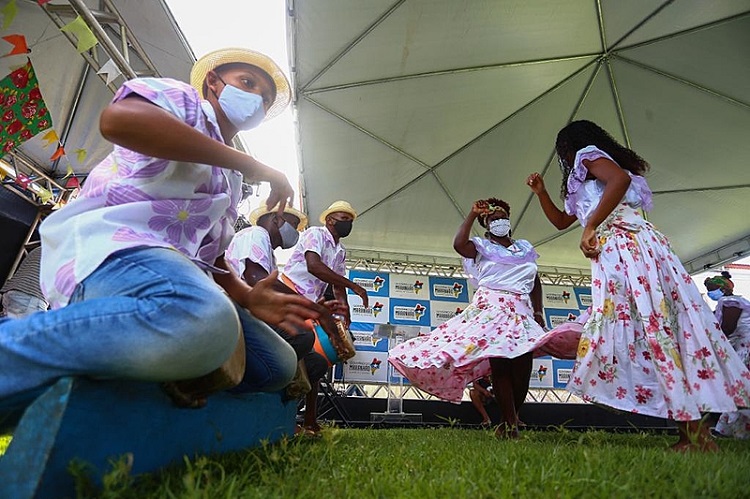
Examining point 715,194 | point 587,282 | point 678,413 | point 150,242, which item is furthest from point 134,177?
point 587,282

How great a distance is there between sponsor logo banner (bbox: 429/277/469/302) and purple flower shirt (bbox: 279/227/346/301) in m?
4.92

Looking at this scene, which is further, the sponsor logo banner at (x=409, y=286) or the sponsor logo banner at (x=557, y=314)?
the sponsor logo banner at (x=557, y=314)

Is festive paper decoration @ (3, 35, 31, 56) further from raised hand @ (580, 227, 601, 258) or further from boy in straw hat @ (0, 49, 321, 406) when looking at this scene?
raised hand @ (580, 227, 601, 258)

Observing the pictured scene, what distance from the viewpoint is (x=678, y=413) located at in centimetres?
182

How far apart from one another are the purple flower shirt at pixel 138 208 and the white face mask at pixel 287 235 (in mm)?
2066

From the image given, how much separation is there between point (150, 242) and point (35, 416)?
1.43 feet

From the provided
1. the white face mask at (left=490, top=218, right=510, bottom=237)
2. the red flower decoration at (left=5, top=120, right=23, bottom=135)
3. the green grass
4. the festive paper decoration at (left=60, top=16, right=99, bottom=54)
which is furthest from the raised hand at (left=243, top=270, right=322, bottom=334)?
the red flower decoration at (left=5, top=120, right=23, bottom=135)

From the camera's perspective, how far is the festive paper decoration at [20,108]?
4141 millimetres

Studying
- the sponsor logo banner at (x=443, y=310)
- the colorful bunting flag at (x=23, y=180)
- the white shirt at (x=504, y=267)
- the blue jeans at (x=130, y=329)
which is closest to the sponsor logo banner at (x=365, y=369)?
the sponsor logo banner at (x=443, y=310)

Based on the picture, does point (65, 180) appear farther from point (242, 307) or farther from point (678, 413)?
point (678, 413)

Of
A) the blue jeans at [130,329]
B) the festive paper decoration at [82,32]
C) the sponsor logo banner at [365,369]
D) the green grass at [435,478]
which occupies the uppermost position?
the festive paper decoration at [82,32]

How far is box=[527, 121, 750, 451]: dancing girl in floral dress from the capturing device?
1.88 metres

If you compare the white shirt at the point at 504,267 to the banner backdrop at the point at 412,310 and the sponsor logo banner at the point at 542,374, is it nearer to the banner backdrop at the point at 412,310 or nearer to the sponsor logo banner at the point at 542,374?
the banner backdrop at the point at 412,310

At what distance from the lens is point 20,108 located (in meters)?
4.32
